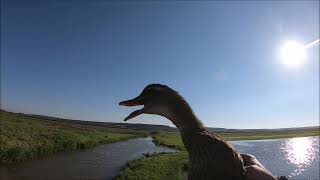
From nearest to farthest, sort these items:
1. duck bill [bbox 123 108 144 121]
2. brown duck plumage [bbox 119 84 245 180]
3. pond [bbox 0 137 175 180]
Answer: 1. brown duck plumage [bbox 119 84 245 180]
2. duck bill [bbox 123 108 144 121]
3. pond [bbox 0 137 175 180]

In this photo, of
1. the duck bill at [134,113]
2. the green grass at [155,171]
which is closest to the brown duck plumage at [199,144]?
the duck bill at [134,113]

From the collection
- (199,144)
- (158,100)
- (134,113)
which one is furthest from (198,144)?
(134,113)

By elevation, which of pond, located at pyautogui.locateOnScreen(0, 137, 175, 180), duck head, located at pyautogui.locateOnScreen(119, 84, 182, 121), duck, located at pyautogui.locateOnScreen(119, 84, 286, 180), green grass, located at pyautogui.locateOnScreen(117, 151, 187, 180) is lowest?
pond, located at pyautogui.locateOnScreen(0, 137, 175, 180)

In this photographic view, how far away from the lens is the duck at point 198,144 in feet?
6.66

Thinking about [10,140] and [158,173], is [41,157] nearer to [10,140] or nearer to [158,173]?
[10,140]

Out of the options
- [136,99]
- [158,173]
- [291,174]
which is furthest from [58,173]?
[136,99]

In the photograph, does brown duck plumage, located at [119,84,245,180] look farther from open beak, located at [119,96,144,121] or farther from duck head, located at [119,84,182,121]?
open beak, located at [119,96,144,121]

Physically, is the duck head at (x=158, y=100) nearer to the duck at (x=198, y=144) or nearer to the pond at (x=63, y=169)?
the duck at (x=198, y=144)

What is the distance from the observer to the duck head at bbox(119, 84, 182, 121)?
2055mm

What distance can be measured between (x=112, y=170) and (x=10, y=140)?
65.7 feet

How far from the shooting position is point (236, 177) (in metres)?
2.06

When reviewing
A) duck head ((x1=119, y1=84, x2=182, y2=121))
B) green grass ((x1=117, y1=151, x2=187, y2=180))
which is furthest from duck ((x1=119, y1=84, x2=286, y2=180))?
green grass ((x1=117, y1=151, x2=187, y2=180))

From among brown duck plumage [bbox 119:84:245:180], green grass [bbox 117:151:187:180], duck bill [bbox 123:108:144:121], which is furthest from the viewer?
green grass [bbox 117:151:187:180]

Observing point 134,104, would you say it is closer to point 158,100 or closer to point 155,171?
point 158,100
